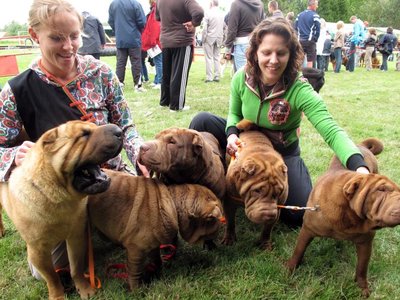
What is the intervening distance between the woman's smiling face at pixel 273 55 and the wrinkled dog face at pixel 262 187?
1002mm

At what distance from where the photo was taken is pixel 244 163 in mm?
3184

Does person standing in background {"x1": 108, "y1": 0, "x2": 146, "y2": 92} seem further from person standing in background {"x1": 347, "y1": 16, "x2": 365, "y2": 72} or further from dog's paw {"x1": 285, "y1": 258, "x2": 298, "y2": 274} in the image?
person standing in background {"x1": 347, "y1": 16, "x2": 365, "y2": 72}

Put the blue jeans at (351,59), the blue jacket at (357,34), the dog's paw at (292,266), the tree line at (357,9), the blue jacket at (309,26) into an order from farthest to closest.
Result: the tree line at (357,9), the blue jacket at (357,34), the blue jeans at (351,59), the blue jacket at (309,26), the dog's paw at (292,266)

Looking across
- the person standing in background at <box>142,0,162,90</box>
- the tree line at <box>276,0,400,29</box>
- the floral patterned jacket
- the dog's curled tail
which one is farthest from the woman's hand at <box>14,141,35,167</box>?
the tree line at <box>276,0,400,29</box>

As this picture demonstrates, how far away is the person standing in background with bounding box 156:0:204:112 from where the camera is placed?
27.1 ft

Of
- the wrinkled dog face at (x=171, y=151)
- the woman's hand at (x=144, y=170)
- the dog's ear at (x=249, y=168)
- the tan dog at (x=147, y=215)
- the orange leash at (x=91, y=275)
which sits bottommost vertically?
the orange leash at (x=91, y=275)

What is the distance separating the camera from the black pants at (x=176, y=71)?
27.3 ft

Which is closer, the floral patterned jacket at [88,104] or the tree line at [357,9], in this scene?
the floral patterned jacket at [88,104]

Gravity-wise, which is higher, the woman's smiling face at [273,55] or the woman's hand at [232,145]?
the woman's smiling face at [273,55]

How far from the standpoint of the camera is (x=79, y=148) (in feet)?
7.80

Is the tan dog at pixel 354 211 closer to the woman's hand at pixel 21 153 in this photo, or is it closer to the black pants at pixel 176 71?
the woman's hand at pixel 21 153

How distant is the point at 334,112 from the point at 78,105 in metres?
7.52

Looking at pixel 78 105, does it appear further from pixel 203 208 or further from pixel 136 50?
pixel 136 50

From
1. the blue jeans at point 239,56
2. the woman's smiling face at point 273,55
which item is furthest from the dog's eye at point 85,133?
the blue jeans at point 239,56
